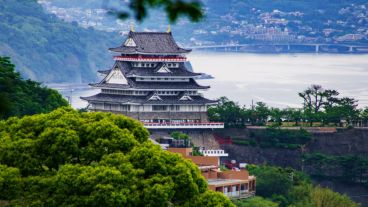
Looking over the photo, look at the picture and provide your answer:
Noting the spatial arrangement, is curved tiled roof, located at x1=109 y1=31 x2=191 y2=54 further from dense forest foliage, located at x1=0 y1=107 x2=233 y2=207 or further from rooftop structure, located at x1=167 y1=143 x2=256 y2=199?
dense forest foliage, located at x1=0 y1=107 x2=233 y2=207

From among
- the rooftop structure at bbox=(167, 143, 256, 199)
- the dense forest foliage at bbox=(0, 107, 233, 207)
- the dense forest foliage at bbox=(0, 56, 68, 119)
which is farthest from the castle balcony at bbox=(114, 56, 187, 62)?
the dense forest foliage at bbox=(0, 107, 233, 207)

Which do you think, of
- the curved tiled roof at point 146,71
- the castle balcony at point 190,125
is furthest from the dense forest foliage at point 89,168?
the curved tiled roof at point 146,71

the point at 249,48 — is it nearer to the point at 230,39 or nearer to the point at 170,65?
the point at 230,39

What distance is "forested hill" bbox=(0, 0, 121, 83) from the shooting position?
163m

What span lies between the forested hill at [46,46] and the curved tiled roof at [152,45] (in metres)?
83.4

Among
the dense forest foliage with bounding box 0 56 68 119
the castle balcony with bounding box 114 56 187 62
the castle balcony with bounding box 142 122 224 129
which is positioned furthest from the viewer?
the castle balcony with bounding box 114 56 187 62

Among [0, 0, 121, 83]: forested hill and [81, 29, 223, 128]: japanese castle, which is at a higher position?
[0, 0, 121, 83]: forested hill

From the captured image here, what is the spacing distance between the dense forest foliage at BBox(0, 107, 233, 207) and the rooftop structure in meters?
15.9

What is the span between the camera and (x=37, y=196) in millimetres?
34469

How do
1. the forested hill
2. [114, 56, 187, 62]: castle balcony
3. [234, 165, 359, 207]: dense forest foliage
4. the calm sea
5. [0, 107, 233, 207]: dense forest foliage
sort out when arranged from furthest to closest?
the forested hill
the calm sea
[114, 56, 187, 62]: castle balcony
[234, 165, 359, 207]: dense forest foliage
[0, 107, 233, 207]: dense forest foliage

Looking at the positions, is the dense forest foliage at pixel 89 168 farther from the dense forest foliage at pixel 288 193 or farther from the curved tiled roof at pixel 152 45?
the curved tiled roof at pixel 152 45

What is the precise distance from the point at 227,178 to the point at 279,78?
99505mm

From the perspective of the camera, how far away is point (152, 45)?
70.8 metres

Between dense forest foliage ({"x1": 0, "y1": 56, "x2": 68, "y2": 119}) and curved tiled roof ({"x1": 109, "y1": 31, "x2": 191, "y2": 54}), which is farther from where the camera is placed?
curved tiled roof ({"x1": 109, "y1": 31, "x2": 191, "y2": 54})
